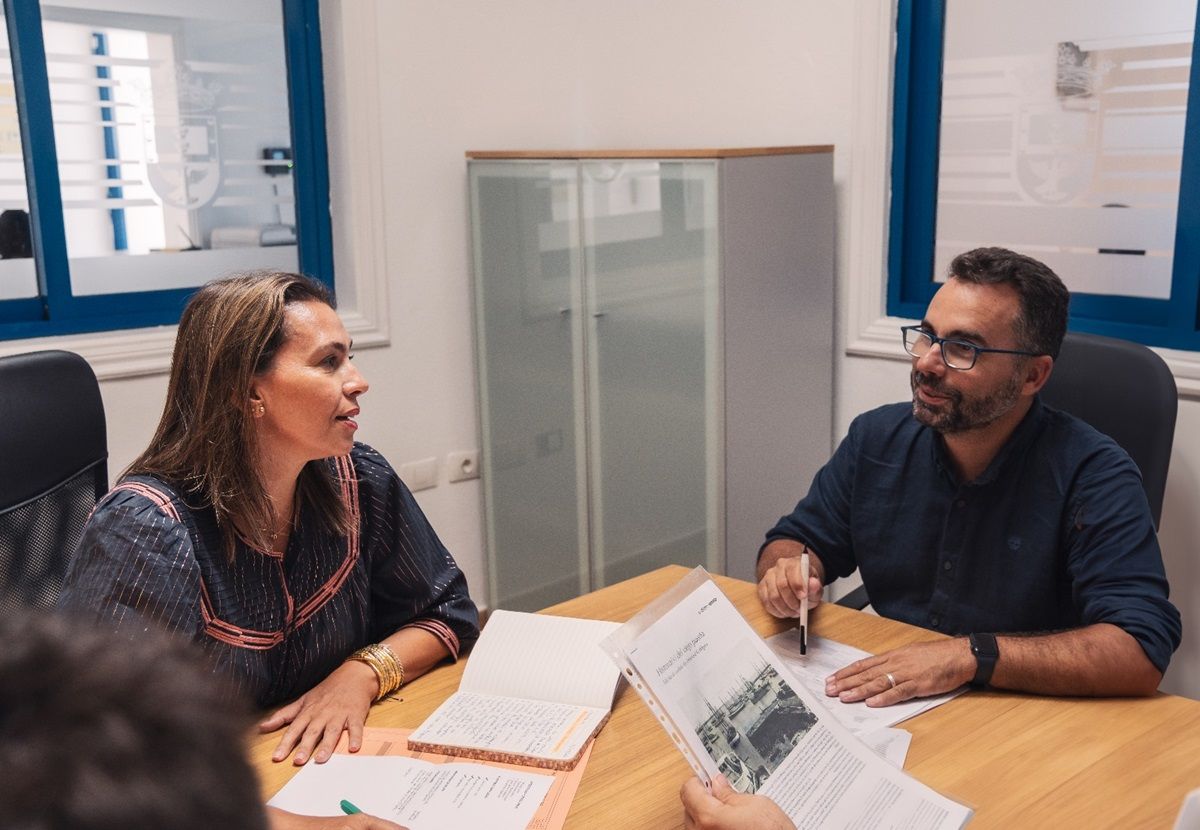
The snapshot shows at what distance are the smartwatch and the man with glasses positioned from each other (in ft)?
0.10

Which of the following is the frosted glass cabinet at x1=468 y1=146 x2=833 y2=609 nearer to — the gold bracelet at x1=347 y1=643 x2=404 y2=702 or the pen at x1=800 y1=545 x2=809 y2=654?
the pen at x1=800 y1=545 x2=809 y2=654

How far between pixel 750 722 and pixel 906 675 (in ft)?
1.18

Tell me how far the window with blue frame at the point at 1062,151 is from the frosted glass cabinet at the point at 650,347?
261 mm

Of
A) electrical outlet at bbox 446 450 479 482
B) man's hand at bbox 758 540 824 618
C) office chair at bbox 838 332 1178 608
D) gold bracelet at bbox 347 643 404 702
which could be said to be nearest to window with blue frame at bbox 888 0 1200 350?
office chair at bbox 838 332 1178 608

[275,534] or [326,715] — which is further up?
[275,534]

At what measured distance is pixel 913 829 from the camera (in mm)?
1214

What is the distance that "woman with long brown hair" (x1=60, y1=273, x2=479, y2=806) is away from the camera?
146 centimetres

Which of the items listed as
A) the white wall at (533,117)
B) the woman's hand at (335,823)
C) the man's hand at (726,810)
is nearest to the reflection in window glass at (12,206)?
the white wall at (533,117)

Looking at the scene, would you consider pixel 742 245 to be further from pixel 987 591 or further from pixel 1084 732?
pixel 1084 732

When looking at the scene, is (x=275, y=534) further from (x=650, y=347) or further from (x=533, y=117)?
(x=533, y=117)

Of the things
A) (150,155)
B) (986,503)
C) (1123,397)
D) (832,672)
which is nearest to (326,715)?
(832,672)

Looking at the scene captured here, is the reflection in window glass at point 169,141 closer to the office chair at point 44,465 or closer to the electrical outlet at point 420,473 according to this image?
the electrical outlet at point 420,473

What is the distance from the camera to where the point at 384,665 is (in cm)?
161

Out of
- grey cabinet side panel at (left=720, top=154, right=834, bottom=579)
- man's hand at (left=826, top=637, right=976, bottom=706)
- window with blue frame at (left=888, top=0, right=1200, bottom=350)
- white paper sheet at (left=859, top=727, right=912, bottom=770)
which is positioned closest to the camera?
white paper sheet at (left=859, top=727, right=912, bottom=770)
